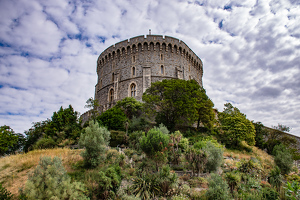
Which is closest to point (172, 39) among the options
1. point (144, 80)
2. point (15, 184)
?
point (144, 80)

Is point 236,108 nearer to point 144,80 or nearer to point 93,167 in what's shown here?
point 144,80

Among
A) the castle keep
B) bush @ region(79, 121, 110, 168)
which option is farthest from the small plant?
the castle keep

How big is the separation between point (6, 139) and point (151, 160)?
17744 millimetres

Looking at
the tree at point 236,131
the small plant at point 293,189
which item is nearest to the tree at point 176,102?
the tree at point 236,131

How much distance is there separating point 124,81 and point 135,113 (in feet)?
21.2

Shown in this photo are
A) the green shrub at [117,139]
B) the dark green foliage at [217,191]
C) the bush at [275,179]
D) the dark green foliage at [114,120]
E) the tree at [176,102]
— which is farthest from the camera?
the tree at [176,102]

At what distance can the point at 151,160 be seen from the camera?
34.7ft

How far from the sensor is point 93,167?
9398mm

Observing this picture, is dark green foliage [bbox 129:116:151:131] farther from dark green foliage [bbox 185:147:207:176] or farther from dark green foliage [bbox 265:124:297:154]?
dark green foliage [bbox 265:124:297:154]

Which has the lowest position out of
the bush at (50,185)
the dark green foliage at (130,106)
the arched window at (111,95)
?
the bush at (50,185)

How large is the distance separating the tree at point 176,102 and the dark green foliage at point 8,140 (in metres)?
15.0

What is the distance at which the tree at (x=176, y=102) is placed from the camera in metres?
19.6

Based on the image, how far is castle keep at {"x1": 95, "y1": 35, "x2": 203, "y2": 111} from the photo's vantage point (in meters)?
26.2

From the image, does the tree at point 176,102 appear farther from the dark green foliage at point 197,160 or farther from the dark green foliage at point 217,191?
the dark green foliage at point 217,191
